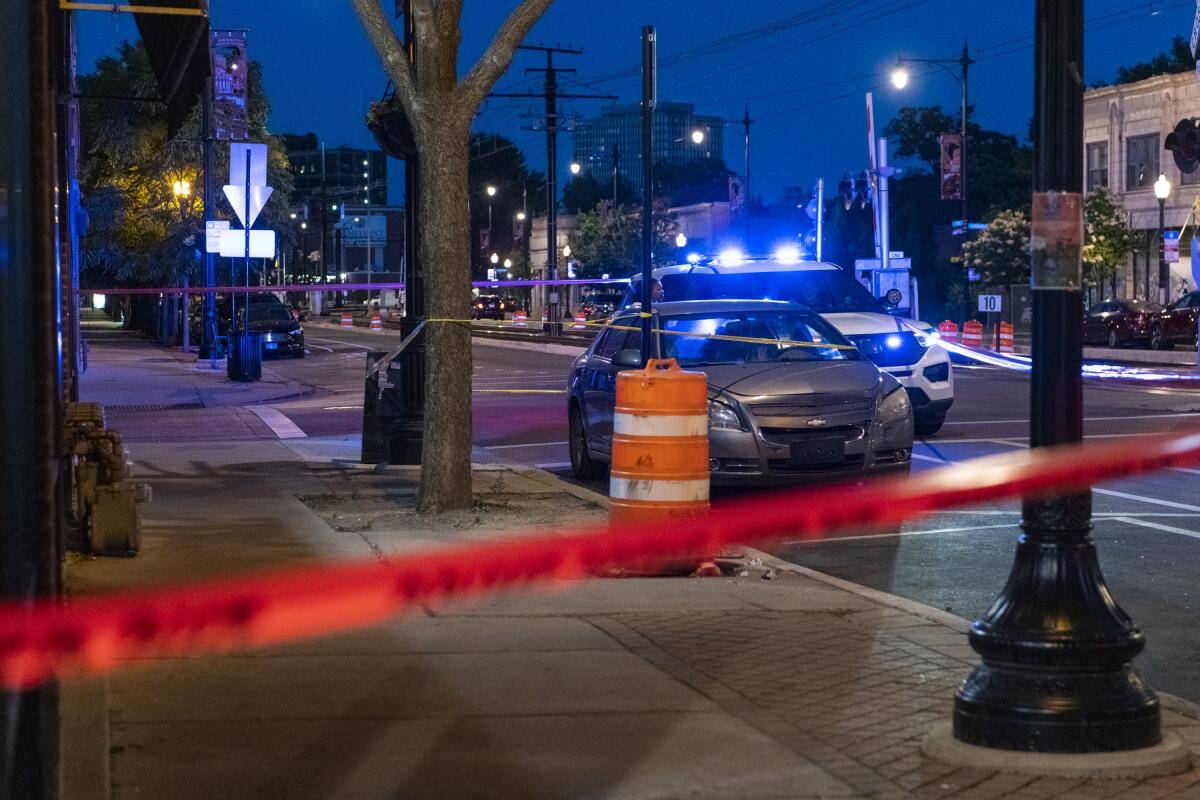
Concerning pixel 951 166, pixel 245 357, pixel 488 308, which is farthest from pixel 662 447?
pixel 488 308

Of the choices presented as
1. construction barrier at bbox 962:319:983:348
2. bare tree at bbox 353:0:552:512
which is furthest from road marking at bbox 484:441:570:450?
construction barrier at bbox 962:319:983:348

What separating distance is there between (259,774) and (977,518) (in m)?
7.51

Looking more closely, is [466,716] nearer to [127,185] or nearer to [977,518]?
[977,518]

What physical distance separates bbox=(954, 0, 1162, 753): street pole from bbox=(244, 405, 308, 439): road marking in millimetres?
14880

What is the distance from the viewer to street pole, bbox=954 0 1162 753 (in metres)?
5.50

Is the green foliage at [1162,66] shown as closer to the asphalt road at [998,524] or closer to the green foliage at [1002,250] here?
the green foliage at [1002,250]

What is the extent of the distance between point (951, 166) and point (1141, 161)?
1143cm

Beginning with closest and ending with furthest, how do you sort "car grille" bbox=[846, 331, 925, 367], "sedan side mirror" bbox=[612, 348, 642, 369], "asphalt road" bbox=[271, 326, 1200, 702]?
"asphalt road" bbox=[271, 326, 1200, 702] < "sedan side mirror" bbox=[612, 348, 642, 369] < "car grille" bbox=[846, 331, 925, 367]

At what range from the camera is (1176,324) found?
41781 millimetres

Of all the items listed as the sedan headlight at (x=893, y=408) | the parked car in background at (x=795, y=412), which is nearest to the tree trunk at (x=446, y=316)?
the parked car in background at (x=795, y=412)

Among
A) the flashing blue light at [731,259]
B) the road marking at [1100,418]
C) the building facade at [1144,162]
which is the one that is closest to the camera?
the road marking at [1100,418]

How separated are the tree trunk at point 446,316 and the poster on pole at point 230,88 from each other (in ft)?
84.6

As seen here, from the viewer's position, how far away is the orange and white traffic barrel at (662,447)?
9148 mm

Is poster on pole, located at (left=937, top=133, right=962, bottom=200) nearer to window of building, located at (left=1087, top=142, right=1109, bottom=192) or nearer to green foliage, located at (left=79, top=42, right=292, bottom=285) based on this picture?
window of building, located at (left=1087, top=142, right=1109, bottom=192)
